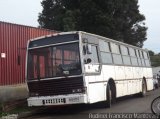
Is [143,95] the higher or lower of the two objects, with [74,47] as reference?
lower

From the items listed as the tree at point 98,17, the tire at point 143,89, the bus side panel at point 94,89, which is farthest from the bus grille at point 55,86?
the tree at point 98,17

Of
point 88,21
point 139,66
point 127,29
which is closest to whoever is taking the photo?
point 139,66

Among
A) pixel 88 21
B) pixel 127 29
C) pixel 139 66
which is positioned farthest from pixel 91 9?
pixel 139 66

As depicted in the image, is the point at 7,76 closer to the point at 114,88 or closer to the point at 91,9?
the point at 114,88

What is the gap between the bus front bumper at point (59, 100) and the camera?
47.5 ft

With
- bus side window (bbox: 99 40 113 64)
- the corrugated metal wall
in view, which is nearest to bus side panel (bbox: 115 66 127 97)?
bus side window (bbox: 99 40 113 64)

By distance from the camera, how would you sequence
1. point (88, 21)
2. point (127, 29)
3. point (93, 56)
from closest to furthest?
1. point (93, 56)
2. point (88, 21)
3. point (127, 29)

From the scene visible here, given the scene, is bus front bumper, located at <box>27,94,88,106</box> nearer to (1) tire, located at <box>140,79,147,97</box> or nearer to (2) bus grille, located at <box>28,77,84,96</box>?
(2) bus grille, located at <box>28,77,84,96</box>

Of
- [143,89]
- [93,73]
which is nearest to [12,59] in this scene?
[93,73]

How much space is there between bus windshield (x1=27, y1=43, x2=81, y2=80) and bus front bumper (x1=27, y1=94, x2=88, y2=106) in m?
0.74

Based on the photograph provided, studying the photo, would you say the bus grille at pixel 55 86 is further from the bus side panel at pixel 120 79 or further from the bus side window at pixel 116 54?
the bus side window at pixel 116 54

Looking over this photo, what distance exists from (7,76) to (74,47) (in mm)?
5416

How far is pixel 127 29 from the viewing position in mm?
45094

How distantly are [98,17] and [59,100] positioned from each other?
26728mm
